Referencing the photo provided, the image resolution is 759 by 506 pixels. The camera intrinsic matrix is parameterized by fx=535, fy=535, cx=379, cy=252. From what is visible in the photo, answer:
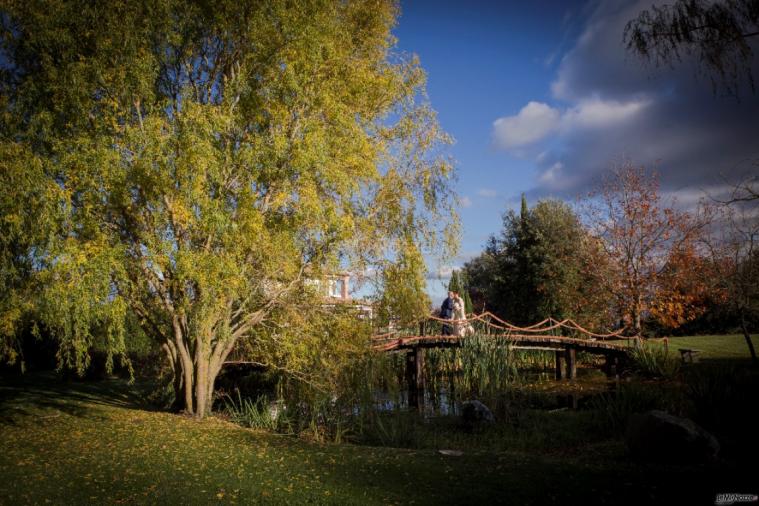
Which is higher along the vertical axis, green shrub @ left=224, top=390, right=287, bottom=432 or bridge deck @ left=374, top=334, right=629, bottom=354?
bridge deck @ left=374, top=334, right=629, bottom=354

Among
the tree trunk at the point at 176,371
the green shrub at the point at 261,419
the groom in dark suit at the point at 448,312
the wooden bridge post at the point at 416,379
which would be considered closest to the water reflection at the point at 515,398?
the wooden bridge post at the point at 416,379

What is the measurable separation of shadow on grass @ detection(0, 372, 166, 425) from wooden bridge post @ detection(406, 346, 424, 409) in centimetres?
680

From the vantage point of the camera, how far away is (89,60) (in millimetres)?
9711

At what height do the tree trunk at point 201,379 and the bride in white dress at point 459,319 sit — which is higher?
the bride in white dress at point 459,319

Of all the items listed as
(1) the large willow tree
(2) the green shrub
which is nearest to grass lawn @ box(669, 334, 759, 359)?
(1) the large willow tree

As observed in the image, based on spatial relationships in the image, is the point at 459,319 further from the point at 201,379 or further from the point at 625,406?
the point at 201,379

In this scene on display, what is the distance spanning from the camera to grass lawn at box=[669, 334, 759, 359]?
61.1ft

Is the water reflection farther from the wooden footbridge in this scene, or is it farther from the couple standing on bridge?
the couple standing on bridge

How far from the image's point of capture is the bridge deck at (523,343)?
1491cm

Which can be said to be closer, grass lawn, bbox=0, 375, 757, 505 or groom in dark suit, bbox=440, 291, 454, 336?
grass lawn, bbox=0, 375, 757, 505

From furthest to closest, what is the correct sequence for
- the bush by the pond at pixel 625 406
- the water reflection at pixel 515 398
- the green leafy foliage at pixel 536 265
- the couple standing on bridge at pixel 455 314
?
the green leafy foliage at pixel 536 265 < the couple standing on bridge at pixel 455 314 < the water reflection at pixel 515 398 < the bush by the pond at pixel 625 406

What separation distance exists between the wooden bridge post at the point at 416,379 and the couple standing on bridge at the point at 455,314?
111 centimetres

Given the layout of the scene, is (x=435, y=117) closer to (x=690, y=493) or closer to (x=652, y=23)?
(x=652, y=23)

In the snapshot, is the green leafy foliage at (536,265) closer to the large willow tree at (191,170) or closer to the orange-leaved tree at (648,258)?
the orange-leaved tree at (648,258)
